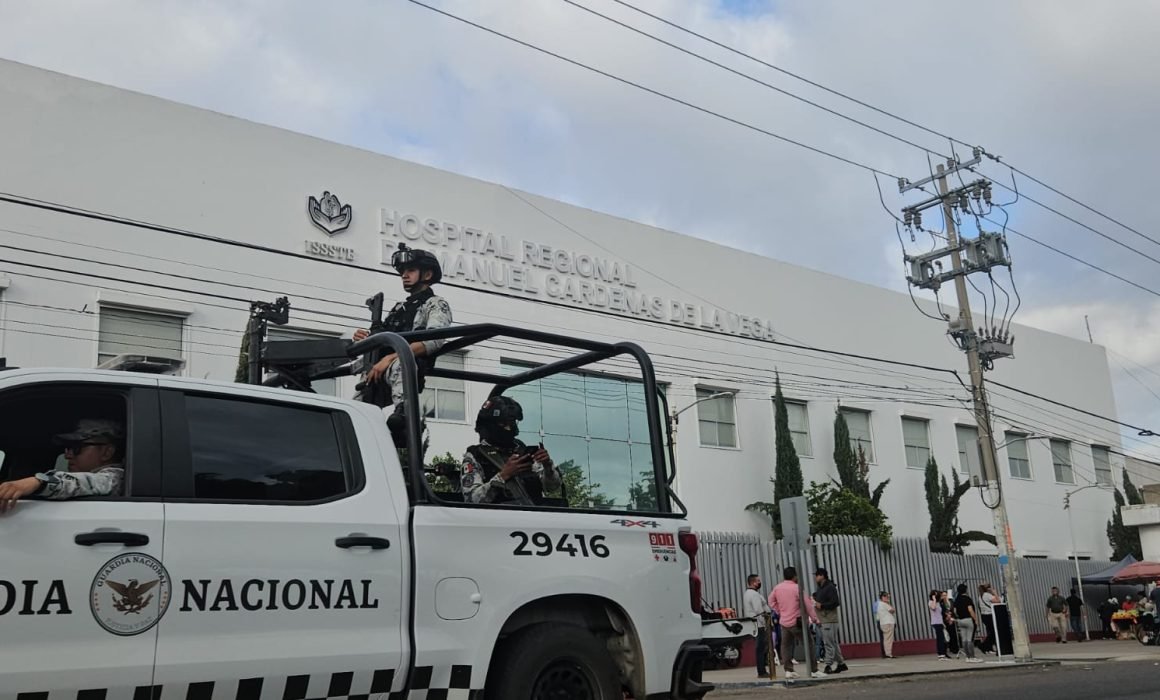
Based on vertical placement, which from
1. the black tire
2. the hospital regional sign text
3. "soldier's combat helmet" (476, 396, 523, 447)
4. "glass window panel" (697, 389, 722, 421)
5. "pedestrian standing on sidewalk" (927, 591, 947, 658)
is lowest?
"pedestrian standing on sidewalk" (927, 591, 947, 658)

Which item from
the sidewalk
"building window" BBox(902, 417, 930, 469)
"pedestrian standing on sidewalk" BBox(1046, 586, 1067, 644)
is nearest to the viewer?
the sidewalk

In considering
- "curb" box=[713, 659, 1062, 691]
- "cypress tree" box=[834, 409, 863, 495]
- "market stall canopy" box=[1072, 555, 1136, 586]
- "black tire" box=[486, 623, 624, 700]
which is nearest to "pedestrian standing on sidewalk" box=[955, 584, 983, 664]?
"curb" box=[713, 659, 1062, 691]

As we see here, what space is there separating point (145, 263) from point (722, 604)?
1300 cm

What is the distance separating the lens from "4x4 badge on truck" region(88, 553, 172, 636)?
13.9 ft

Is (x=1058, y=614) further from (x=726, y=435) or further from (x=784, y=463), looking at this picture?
(x=726, y=435)

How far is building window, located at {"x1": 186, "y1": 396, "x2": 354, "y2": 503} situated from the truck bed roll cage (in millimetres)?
376

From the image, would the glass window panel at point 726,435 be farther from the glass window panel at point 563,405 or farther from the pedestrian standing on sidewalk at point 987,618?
the glass window panel at point 563,405

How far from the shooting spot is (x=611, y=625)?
599 centimetres

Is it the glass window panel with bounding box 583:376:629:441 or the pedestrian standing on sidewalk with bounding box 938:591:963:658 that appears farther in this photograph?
the pedestrian standing on sidewalk with bounding box 938:591:963:658

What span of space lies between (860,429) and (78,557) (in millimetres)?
32324

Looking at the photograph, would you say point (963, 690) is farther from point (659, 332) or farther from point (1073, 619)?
point (1073, 619)

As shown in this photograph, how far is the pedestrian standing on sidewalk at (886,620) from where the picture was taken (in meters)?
24.2

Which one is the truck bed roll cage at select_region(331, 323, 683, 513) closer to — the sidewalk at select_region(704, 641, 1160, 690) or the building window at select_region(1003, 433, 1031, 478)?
the sidewalk at select_region(704, 641, 1160, 690)

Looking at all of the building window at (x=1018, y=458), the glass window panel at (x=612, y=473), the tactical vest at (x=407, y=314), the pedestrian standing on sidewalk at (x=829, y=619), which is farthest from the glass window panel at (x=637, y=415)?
the building window at (x=1018, y=458)
